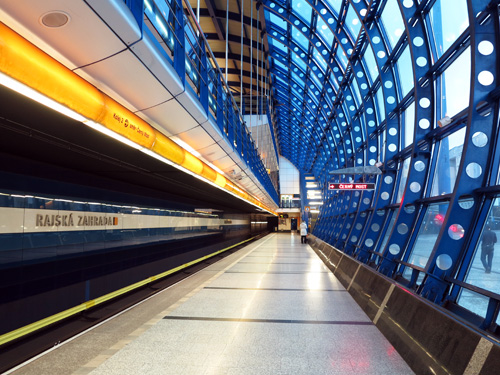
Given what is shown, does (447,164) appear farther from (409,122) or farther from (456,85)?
(409,122)

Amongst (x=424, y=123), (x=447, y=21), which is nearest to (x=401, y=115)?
(x=424, y=123)

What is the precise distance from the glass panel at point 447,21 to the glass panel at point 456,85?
506mm

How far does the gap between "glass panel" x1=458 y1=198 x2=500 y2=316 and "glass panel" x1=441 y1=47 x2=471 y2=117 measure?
8.69 feet

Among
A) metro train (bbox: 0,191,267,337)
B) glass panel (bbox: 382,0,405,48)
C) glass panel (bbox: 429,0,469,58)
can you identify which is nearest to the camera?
metro train (bbox: 0,191,267,337)

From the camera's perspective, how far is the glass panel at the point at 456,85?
7.47 meters

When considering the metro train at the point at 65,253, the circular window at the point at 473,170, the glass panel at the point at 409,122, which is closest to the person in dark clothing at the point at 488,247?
the circular window at the point at 473,170

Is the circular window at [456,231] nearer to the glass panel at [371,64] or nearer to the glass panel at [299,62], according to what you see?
the glass panel at [371,64]

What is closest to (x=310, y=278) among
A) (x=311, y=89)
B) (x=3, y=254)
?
(x=3, y=254)

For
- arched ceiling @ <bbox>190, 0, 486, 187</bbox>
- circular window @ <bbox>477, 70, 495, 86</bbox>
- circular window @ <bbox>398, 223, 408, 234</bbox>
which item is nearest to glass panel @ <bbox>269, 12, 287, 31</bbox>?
arched ceiling @ <bbox>190, 0, 486, 187</bbox>

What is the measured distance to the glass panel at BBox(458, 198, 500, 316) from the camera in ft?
19.1

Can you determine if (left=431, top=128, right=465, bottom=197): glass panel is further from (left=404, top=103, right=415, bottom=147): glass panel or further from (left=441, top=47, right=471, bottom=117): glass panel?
(left=404, top=103, right=415, bottom=147): glass panel

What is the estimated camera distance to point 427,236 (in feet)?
29.6

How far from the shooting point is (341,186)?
11.8m

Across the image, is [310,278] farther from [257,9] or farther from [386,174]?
[257,9]
